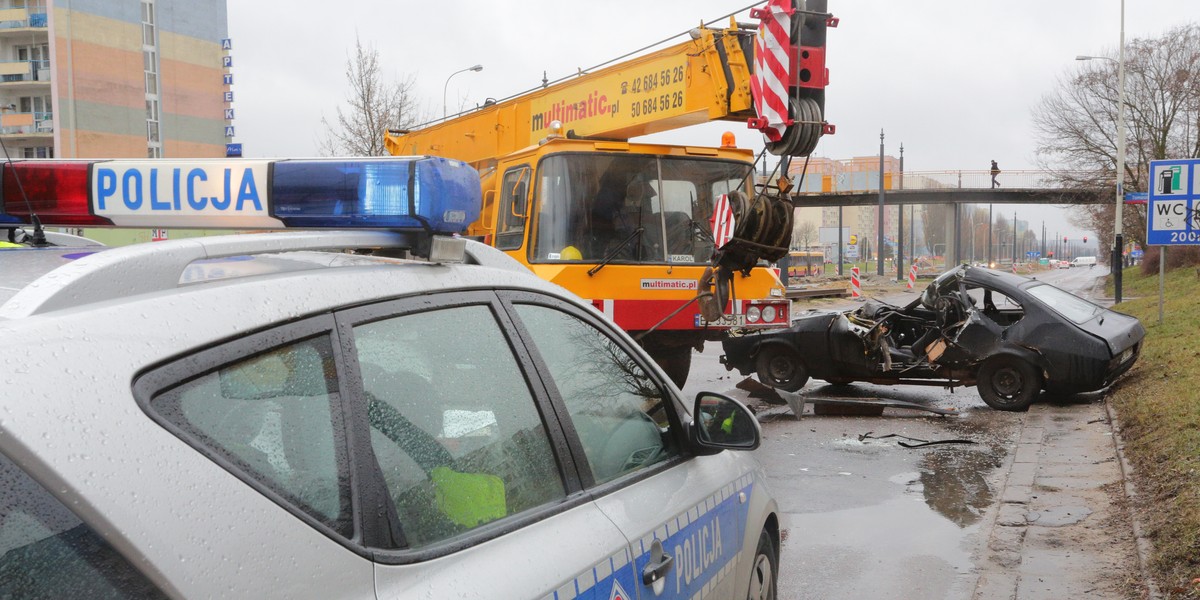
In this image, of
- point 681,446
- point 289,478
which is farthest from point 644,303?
point 289,478

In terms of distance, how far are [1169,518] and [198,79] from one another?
2881 inches

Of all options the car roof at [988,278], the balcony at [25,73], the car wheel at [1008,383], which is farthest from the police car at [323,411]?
the balcony at [25,73]

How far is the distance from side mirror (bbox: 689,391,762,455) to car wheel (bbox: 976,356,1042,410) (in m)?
9.20

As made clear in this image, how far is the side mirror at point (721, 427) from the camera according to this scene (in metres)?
3.09

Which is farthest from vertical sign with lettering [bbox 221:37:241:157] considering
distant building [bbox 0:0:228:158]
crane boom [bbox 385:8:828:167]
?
crane boom [bbox 385:8:828:167]

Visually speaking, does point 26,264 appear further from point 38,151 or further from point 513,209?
point 38,151

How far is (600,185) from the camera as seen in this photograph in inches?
392

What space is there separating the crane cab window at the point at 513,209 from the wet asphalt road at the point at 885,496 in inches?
124

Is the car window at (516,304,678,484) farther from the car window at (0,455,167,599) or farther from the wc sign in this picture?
the wc sign

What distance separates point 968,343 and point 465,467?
34.4 feet

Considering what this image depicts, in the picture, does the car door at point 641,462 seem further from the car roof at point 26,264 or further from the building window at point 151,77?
the building window at point 151,77

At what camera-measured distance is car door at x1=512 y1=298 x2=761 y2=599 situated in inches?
99.1

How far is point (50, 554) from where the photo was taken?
1.26m

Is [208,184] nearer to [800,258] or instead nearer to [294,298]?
[294,298]
